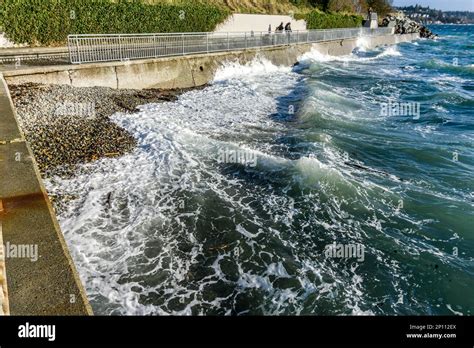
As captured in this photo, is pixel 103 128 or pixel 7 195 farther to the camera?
pixel 103 128

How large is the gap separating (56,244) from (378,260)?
518 cm

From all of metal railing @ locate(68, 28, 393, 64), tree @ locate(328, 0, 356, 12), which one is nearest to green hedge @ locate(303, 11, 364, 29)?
tree @ locate(328, 0, 356, 12)

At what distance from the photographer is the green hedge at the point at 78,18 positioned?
17.9 meters

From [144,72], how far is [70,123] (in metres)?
7.03

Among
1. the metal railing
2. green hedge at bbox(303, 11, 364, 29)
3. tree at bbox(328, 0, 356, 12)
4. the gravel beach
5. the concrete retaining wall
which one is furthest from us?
tree at bbox(328, 0, 356, 12)

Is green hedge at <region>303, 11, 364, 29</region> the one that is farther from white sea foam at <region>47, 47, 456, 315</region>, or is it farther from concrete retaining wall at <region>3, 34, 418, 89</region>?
white sea foam at <region>47, 47, 456, 315</region>

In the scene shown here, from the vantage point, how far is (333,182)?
28.3ft

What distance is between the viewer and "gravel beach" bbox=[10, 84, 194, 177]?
8.91m

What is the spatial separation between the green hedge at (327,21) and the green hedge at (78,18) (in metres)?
25.8

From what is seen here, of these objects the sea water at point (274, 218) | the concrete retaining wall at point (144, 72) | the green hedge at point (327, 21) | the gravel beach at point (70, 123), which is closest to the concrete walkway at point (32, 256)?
the sea water at point (274, 218)

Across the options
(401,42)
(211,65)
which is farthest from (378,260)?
(401,42)

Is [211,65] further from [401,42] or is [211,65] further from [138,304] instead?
[401,42]

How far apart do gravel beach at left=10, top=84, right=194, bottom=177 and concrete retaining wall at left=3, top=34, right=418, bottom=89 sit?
1.96ft

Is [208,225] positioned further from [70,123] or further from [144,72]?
[144,72]
